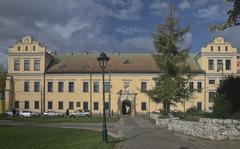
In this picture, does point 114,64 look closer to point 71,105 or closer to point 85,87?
point 85,87

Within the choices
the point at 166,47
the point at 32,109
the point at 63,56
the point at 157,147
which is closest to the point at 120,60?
the point at 63,56

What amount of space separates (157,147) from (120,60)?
6815 cm

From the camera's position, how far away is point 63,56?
91.0 meters

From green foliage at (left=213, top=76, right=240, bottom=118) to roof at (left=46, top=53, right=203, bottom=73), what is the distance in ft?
183

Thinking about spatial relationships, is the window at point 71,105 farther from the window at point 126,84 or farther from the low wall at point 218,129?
the low wall at point 218,129

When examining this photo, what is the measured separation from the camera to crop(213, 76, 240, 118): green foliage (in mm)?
22420

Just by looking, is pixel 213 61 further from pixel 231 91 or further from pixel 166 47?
pixel 231 91

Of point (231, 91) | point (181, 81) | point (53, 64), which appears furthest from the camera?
point (53, 64)

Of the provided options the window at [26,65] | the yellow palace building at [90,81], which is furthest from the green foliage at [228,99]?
the window at [26,65]

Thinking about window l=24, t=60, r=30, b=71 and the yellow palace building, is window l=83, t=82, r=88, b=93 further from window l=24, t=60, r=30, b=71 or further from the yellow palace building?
window l=24, t=60, r=30, b=71

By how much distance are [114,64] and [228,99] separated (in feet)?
205

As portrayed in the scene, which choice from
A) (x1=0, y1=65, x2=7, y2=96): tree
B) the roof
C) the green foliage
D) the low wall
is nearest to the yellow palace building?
the roof

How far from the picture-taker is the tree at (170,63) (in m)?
41.8

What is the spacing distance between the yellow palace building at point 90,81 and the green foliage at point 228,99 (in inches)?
2190
